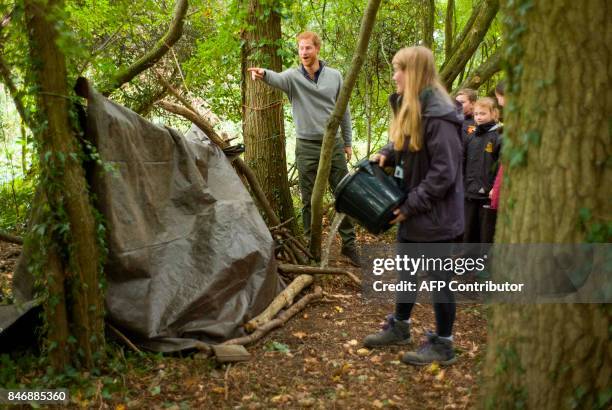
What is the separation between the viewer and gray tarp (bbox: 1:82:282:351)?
3408mm

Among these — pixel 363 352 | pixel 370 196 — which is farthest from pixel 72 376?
pixel 370 196

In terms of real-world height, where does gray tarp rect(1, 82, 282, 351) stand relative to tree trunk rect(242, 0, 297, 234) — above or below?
below

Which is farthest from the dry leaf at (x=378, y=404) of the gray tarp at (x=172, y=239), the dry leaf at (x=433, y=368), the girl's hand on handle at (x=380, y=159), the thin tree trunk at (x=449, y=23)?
the thin tree trunk at (x=449, y=23)

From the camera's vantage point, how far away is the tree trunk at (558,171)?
76.4 inches

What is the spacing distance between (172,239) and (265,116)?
217cm

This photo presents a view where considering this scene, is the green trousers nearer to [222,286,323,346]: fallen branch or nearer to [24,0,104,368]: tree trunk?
[222,286,323,346]: fallen branch

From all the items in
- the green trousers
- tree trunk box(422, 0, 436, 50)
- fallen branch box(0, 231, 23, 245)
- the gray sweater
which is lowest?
fallen branch box(0, 231, 23, 245)

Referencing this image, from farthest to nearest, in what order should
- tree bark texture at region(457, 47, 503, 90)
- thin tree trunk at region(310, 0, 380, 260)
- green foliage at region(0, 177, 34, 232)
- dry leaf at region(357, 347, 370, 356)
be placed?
tree bark texture at region(457, 47, 503, 90), green foliage at region(0, 177, 34, 232), thin tree trunk at region(310, 0, 380, 260), dry leaf at region(357, 347, 370, 356)

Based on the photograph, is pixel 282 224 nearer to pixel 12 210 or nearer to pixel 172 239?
pixel 172 239

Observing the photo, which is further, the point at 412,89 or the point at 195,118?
the point at 195,118

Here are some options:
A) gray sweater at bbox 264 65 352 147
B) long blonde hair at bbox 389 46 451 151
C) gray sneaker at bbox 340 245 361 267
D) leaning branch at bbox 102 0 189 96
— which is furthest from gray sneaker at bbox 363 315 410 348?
leaning branch at bbox 102 0 189 96

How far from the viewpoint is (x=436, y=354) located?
11.1ft

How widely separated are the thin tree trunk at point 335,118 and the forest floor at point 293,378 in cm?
126

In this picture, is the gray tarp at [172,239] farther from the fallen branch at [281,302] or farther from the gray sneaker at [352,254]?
the gray sneaker at [352,254]
